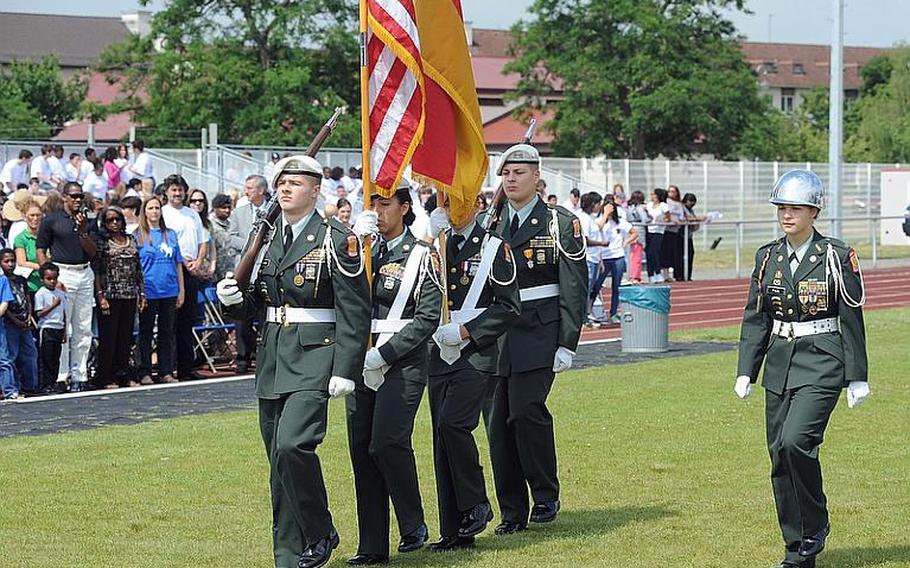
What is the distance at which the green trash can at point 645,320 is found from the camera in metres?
20.3

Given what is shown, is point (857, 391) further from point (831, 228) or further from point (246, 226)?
point (831, 228)

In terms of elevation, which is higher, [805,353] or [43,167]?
[43,167]

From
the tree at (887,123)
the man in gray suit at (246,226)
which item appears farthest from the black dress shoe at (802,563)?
the tree at (887,123)

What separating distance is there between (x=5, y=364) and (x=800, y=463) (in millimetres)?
9710

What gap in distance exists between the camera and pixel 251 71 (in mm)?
59438

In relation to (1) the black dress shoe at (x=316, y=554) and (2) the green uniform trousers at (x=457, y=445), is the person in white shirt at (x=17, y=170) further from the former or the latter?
(1) the black dress shoe at (x=316, y=554)

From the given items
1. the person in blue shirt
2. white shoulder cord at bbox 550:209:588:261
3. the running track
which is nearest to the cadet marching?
white shoulder cord at bbox 550:209:588:261

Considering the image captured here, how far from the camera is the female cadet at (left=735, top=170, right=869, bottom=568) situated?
26.4 feet

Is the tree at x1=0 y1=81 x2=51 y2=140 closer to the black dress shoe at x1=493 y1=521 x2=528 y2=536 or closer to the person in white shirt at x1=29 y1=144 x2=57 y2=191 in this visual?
the person in white shirt at x1=29 y1=144 x2=57 y2=191

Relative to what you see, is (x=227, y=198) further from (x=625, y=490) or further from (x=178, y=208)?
(x=625, y=490)

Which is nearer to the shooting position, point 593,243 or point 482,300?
point 482,300

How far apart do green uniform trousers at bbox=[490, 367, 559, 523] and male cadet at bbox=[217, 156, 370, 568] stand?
176 centimetres

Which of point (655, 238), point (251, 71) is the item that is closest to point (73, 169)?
point (655, 238)

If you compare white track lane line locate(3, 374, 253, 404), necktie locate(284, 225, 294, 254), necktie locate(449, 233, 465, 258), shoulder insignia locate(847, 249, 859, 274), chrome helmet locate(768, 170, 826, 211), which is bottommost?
white track lane line locate(3, 374, 253, 404)
